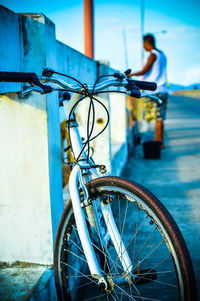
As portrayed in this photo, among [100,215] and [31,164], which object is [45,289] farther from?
[31,164]

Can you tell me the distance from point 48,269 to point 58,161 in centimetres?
66

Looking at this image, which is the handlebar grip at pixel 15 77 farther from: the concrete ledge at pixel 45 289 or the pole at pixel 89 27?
the pole at pixel 89 27

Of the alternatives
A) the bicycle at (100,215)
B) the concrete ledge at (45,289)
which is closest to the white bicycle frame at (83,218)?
the bicycle at (100,215)

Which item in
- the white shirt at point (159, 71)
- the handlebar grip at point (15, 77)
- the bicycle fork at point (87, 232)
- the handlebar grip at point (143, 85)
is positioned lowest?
the bicycle fork at point (87, 232)

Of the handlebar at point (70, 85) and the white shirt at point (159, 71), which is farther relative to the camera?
the white shirt at point (159, 71)

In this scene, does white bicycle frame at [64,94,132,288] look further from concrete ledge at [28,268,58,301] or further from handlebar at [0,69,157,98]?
concrete ledge at [28,268,58,301]

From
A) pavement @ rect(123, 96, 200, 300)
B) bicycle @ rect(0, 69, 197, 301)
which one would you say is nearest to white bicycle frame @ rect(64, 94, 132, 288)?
bicycle @ rect(0, 69, 197, 301)

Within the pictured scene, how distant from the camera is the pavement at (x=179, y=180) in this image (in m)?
3.01

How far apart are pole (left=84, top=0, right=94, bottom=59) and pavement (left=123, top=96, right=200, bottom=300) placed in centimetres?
230

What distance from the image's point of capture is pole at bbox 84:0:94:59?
5.20 meters

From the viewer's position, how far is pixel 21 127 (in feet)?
5.97

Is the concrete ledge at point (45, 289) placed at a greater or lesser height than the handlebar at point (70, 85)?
lesser

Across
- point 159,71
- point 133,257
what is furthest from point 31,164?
point 159,71

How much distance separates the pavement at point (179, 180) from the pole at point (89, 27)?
2300mm
